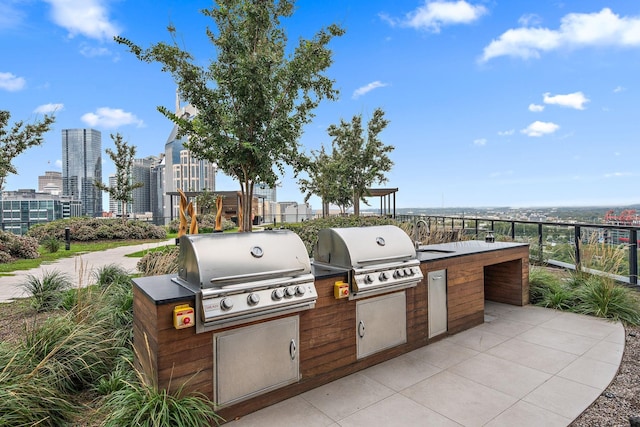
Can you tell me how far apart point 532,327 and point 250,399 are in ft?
11.1

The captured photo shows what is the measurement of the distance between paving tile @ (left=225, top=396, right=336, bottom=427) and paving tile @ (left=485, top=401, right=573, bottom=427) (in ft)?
3.54

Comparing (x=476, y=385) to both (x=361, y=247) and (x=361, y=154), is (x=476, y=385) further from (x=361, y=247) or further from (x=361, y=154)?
(x=361, y=154)

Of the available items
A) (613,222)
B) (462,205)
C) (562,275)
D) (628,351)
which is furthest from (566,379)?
(462,205)

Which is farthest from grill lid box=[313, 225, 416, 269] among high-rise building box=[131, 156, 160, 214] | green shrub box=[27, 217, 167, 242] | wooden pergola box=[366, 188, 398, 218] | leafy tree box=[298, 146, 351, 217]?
high-rise building box=[131, 156, 160, 214]

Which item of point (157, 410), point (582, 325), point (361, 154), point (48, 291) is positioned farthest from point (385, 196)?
point (157, 410)

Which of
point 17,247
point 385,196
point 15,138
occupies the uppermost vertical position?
point 15,138

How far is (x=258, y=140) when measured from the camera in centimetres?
482

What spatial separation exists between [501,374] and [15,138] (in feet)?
43.7

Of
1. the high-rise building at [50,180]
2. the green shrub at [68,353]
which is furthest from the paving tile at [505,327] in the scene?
the high-rise building at [50,180]

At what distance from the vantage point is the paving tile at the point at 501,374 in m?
2.56

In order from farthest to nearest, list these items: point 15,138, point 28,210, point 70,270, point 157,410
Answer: point 28,210
point 15,138
point 70,270
point 157,410

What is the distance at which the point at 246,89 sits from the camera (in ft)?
15.0

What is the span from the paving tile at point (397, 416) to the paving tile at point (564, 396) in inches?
30.1

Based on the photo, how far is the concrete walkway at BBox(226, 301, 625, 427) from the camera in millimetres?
2166
